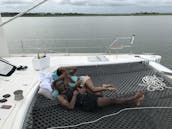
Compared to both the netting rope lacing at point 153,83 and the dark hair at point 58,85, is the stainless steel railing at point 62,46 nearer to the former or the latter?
the netting rope lacing at point 153,83

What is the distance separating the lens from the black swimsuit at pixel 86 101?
2707 mm

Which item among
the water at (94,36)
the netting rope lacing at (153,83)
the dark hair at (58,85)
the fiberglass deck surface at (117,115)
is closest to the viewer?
the fiberglass deck surface at (117,115)

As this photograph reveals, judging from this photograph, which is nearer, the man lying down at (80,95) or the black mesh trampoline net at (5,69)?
the man lying down at (80,95)

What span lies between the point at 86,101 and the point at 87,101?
0.04 feet

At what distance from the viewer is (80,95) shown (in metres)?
2.84

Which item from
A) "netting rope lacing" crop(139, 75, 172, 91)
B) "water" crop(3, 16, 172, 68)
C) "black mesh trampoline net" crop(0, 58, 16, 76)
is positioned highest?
"black mesh trampoline net" crop(0, 58, 16, 76)

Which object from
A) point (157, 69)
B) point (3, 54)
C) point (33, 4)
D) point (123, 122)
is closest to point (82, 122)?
point (123, 122)

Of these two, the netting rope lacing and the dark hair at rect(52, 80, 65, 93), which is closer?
the dark hair at rect(52, 80, 65, 93)

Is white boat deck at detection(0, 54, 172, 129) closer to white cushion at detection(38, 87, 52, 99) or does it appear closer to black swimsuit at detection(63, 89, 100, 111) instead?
white cushion at detection(38, 87, 52, 99)

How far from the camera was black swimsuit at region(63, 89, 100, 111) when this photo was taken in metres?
2.71

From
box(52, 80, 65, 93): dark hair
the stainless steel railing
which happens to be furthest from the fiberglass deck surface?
the stainless steel railing

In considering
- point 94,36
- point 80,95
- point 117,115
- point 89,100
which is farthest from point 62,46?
point 117,115

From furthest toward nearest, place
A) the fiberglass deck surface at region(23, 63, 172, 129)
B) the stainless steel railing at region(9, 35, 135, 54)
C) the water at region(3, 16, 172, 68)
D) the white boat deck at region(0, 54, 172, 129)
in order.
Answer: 1. the water at region(3, 16, 172, 68)
2. the stainless steel railing at region(9, 35, 135, 54)
3. the white boat deck at region(0, 54, 172, 129)
4. the fiberglass deck surface at region(23, 63, 172, 129)

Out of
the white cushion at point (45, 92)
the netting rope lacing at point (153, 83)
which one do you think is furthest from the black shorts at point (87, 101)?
the netting rope lacing at point (153, 83)
